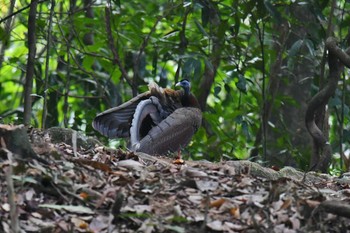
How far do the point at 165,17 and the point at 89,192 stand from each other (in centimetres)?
554

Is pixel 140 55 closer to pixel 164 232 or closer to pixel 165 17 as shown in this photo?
pixel 165 17

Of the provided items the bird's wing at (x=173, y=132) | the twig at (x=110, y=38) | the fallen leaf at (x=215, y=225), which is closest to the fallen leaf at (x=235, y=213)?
the fallen leaf at (x=215, y=225)

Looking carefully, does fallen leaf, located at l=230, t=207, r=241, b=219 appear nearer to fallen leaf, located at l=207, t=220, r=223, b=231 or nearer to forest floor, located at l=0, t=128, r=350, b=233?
forest floor, located at l=0, t=128, r=350, b=233

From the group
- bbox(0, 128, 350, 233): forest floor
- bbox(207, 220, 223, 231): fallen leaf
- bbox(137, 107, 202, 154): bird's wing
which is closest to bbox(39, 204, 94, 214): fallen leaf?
bbox(0, 128, 350, 233): forest floor

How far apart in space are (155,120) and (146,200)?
4.20 meters

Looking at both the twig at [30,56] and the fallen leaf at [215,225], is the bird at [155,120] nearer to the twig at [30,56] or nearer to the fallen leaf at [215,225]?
the twig at [30,56]

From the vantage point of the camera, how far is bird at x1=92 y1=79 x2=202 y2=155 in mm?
8633

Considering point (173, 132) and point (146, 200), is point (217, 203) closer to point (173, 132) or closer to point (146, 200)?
point (146, 200)

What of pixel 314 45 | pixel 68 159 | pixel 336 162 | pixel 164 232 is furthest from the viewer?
pixel 336 162

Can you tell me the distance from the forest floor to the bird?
10.1 ft

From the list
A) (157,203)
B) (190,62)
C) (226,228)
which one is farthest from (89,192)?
(190,62)

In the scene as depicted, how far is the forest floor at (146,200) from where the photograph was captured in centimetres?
467

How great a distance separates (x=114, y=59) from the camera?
9.88 metres

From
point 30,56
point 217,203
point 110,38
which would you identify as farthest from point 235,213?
point 110,38
